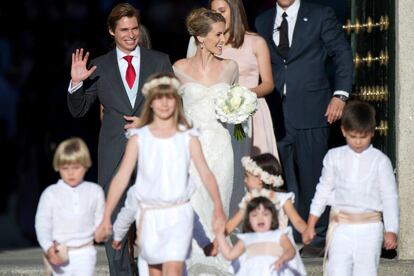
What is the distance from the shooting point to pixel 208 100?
12.2 metres

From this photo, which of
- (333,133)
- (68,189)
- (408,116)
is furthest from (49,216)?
(333,133)

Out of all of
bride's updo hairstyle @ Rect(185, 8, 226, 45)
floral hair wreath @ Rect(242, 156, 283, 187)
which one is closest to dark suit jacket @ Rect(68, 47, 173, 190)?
bride's updo hairstyle @ Rect(185, 8, 226, 45)

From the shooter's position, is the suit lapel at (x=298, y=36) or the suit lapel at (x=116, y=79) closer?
the suit lapel at (x=116, y=79)

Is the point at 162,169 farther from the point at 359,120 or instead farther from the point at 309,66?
the point at 309,66

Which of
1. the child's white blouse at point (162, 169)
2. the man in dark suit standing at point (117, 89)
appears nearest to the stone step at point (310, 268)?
the man in dark suit standing at point (117, 89)

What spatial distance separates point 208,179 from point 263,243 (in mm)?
562

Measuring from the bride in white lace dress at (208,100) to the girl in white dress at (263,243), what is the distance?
2.09 meters

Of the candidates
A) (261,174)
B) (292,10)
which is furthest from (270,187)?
(292,10)

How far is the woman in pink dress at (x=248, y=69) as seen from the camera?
489 inches

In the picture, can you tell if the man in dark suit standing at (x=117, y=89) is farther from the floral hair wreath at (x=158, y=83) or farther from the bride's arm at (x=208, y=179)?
the bride's arm at (x=208, y=179)

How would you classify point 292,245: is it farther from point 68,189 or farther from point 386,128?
point 386,128

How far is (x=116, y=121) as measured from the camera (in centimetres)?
1146

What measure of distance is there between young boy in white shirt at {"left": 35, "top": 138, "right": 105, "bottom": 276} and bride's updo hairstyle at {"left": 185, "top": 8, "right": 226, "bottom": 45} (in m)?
2.47

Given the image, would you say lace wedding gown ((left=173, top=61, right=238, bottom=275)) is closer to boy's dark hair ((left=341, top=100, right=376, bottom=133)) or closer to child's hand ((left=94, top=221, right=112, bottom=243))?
boy's dark hair ((left=341, top=100, right=376, bottom=133))
